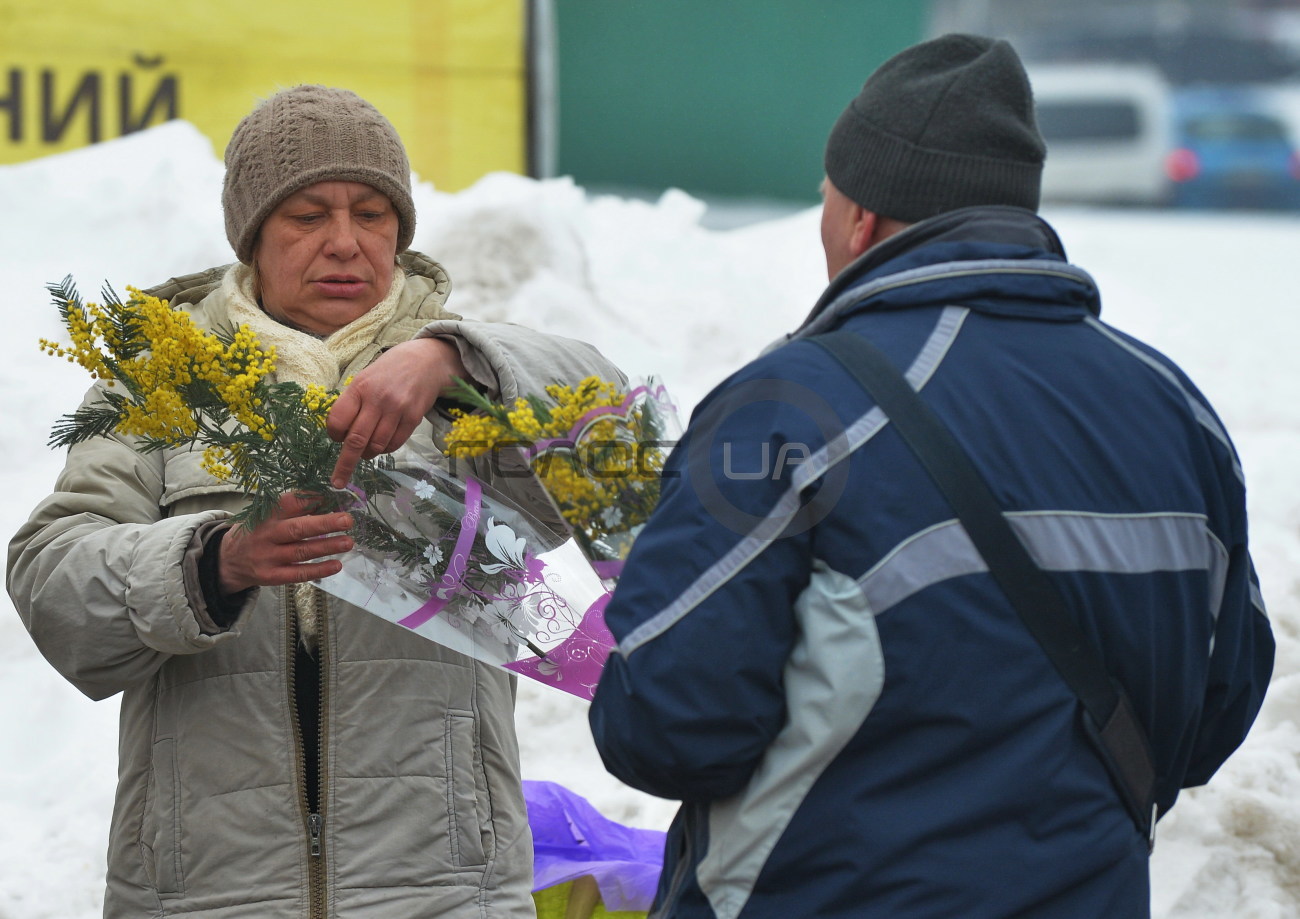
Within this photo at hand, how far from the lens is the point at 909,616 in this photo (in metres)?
1.46

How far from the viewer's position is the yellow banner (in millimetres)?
6418

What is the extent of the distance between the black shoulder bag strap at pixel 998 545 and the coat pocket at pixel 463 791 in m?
0.93

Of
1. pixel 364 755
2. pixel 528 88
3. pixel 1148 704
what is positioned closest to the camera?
pixel 1148 704

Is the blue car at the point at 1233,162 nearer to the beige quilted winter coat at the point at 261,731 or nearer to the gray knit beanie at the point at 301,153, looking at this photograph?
the gray knit beanie at the point at 301,153

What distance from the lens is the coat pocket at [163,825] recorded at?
2035 mm

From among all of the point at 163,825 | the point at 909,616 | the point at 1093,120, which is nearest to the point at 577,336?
the point at 163,825

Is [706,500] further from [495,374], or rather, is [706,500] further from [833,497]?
[495,374]

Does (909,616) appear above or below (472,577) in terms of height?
above

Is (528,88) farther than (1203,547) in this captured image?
Yes

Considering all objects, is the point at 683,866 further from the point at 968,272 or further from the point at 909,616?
the point at 968,272

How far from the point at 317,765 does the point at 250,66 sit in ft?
17.8

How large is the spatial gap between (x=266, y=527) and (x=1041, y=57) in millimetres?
23263

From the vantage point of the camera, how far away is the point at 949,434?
58.6 inches

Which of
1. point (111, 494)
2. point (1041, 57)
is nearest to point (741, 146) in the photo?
point (111, 494)
